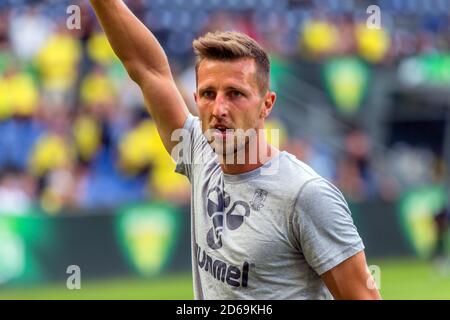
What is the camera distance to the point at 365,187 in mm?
16719

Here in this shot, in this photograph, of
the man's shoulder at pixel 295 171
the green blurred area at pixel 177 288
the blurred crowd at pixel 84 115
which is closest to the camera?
the man's shoulder at pixel 295 171

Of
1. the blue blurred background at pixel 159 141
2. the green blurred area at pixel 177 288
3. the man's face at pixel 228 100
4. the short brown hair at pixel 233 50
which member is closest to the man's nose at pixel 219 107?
the man's face at pixel 228 100

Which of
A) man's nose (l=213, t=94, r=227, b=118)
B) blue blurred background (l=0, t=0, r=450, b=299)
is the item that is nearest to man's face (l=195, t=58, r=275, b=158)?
man's nose (l=213, t=94, r=227, b=118)

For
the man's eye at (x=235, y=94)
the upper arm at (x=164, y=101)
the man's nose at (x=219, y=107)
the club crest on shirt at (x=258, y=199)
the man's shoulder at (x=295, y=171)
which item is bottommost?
the club crest on shirt at (x=258, y=199)

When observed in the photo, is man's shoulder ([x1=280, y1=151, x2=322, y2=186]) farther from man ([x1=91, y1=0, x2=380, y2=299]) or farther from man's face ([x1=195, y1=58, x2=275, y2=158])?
man's face ([x1=195, y1=58, x2=275, y2=158])

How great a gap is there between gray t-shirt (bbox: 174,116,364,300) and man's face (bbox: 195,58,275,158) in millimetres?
188

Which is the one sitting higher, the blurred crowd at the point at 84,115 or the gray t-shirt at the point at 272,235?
the blurred crowd at the point at 84,115

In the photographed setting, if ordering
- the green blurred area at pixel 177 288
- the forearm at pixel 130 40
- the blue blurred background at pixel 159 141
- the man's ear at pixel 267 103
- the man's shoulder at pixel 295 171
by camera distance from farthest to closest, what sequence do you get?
the blue blurred background at pixel 159 141, the green blurred area at pixel 177 288, the forearm at pixel 130 40, the man's ear at pixel 267 103, the man's shoulder at pixel 295 171

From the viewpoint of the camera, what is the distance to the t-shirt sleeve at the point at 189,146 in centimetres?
434

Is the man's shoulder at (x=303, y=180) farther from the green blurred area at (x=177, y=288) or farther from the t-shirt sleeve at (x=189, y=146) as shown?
the green blurred area at (x=177, y=288)

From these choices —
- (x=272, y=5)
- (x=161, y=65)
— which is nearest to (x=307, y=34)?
(x=272, y=5)

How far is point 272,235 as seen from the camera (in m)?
3.78

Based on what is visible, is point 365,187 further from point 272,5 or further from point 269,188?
point 269,188

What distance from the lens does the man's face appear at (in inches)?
152
